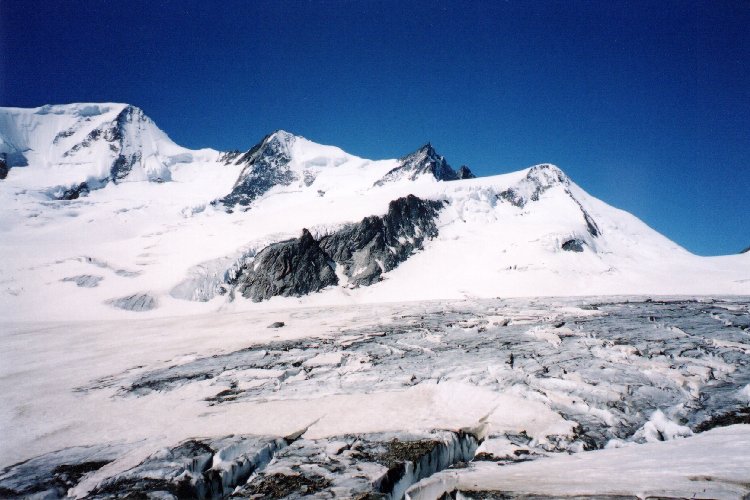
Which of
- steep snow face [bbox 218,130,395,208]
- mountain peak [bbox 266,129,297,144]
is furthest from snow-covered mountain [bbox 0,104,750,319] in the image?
mountain peak [bbox 266,129,297,144]

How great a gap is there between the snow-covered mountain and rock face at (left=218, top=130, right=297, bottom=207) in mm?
828

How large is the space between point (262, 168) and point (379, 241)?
261 ft

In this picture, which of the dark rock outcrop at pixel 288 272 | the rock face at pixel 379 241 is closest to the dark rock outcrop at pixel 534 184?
the rock face at pixel 379 241

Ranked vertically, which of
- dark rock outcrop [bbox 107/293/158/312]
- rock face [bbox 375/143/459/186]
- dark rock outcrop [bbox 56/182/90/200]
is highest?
rock face [bbox 375/143/459/186]

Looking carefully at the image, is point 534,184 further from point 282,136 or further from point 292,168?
point 282,136

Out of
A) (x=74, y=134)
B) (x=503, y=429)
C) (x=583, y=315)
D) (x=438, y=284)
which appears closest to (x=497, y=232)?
(x=438, y=284)

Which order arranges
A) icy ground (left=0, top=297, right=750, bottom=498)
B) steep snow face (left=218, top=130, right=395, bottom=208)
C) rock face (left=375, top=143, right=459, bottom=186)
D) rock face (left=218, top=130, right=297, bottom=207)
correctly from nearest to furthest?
icy ground (left=0, top=297, right=750, bottom=498) < rock face (left=375, top=143, right=459, bottom=186) < rock face (left=218, top=130, right=297, bottom=207) < steep snow face (left=218, top=130, right=395, bottom=208)

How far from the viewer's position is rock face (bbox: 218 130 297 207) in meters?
123

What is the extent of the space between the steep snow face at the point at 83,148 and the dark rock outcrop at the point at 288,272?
292ft

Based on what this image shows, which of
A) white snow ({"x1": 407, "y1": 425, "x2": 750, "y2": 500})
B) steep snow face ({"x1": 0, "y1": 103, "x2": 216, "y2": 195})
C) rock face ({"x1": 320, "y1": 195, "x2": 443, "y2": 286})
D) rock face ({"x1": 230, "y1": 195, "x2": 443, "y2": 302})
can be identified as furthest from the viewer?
steep snow face ({"x1": 0, "y1": 103, "x2": 216, "y2": 195})

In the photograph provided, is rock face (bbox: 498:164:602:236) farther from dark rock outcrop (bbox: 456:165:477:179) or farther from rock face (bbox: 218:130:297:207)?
rock face (bbox: 218:130:297:207)

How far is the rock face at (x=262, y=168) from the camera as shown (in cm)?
12262

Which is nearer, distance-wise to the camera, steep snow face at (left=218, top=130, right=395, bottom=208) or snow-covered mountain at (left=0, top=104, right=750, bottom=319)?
snow-covered mountain at (left=0, top=104, right=750, bottom=319)

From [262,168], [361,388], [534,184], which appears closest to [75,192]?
[262,168]
